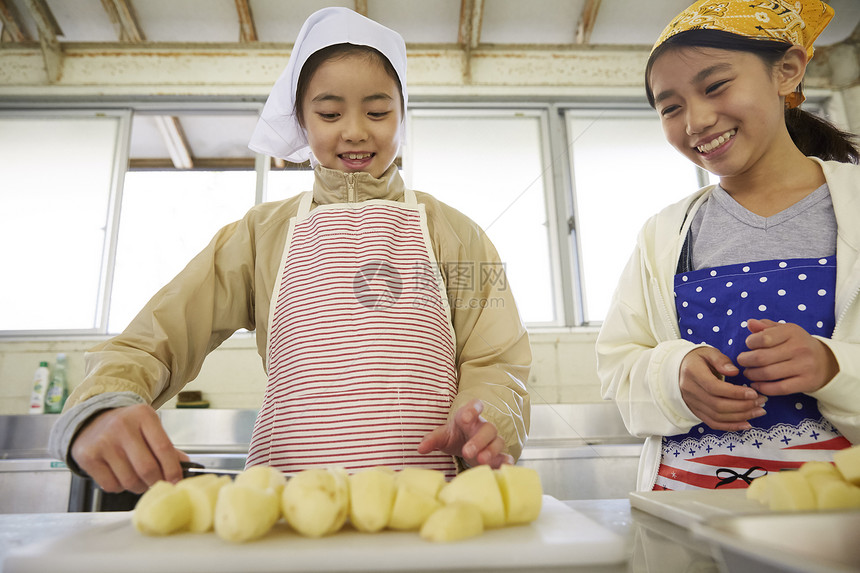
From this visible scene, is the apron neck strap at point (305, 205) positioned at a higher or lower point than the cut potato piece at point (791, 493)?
higher

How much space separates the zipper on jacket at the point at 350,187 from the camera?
0.74 metres

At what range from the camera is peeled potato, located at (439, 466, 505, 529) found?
0.35 meters

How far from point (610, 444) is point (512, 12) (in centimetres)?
193

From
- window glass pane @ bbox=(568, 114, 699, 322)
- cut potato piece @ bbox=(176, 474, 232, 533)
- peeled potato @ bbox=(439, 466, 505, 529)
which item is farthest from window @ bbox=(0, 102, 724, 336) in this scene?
cut potato piece @ bbox=(176, 474, 232, 533)

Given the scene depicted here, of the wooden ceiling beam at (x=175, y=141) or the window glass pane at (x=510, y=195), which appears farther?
the wooden ceiling beam at (x=175, y=141)

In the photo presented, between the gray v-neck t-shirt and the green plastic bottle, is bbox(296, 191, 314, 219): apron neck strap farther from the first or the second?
the green plastic bottle

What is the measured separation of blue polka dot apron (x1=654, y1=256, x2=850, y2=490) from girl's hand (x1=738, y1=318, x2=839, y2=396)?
0.06 m

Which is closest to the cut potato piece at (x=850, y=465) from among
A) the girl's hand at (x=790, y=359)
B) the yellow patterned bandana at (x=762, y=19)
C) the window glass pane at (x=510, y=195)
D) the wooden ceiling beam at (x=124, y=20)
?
the girl's hand at (x=790, y=359)

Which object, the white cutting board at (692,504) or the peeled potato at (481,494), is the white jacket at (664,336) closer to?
the white cutting board at (692,504)

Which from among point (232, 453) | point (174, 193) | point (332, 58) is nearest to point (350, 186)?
point (332, 58)

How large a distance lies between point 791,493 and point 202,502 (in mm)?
374

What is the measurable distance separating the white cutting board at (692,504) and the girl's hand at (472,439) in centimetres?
12

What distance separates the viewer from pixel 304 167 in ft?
3.02

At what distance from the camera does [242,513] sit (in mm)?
317
